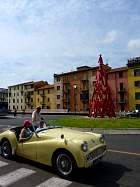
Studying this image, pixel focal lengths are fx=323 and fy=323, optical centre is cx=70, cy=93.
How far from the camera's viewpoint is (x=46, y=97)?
363 feet

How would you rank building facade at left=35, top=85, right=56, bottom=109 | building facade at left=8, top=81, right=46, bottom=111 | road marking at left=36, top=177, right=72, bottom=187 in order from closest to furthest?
road marking at left=36, top=177, right=72, bottom=187 < building facade at left=35, top=85, right=56, bottom=109 < building facade at left=8, top=81, right=46, bottom=111

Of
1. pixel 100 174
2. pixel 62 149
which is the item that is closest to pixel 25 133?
pixel 62 149

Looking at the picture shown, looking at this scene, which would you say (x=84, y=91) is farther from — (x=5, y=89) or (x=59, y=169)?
(x=59, y=169)

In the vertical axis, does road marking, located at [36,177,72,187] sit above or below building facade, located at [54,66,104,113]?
below

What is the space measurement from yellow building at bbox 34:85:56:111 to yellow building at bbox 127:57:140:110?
32.1 meters

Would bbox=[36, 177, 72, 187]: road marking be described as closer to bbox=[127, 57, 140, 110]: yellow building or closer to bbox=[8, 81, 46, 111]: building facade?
bbox=[127, 57, 140, 110]: yellow building

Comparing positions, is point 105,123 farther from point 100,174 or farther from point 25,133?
A: point 100,174

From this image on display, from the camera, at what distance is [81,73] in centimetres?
9588

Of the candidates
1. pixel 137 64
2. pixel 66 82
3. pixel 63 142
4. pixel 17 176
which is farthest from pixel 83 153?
pixel 66 82

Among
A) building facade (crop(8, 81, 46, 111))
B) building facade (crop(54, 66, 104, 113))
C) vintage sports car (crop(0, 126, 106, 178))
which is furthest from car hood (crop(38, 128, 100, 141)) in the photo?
building facade (crop(8, 81, 46, 111))

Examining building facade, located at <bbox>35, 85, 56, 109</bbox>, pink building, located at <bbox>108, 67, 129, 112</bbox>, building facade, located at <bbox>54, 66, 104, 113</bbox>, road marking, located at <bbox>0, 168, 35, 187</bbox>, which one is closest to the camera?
road marking, located at <bbox>0, 168, 35, 187</bbox>

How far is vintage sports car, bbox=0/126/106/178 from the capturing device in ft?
27.2

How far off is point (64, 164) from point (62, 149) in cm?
40

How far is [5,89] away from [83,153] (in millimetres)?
140583
